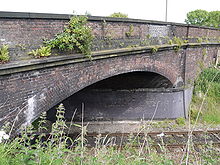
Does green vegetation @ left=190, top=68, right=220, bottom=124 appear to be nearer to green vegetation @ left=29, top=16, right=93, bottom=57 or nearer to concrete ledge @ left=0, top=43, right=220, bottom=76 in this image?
concrete ledge @ left=0, top=43, right=220, bottom=76

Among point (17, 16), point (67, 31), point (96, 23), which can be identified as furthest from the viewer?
point (96, 23)

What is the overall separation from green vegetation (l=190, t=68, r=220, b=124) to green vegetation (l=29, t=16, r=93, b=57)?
7.58 meters

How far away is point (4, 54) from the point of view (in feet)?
12.3

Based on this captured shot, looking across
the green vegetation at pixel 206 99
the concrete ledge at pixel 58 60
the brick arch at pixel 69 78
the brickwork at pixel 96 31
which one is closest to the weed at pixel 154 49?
the concrete ledge at pixel 58 60

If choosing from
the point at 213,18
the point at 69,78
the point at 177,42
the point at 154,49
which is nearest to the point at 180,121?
the point at 177,42

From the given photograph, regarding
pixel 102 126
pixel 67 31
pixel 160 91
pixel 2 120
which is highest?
pixel 67 31

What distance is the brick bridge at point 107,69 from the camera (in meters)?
4.07

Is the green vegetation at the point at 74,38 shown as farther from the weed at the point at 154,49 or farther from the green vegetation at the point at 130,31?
the weed at the point at 154,49

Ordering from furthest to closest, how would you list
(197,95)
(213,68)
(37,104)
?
(213,68) → (197,95) → (37,104)

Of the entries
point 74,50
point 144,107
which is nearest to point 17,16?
point 74,50

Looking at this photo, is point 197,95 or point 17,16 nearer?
point 17,16

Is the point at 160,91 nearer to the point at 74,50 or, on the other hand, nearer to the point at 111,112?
the point at 111,112

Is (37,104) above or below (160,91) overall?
above

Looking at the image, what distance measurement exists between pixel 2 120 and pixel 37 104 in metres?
0.82
